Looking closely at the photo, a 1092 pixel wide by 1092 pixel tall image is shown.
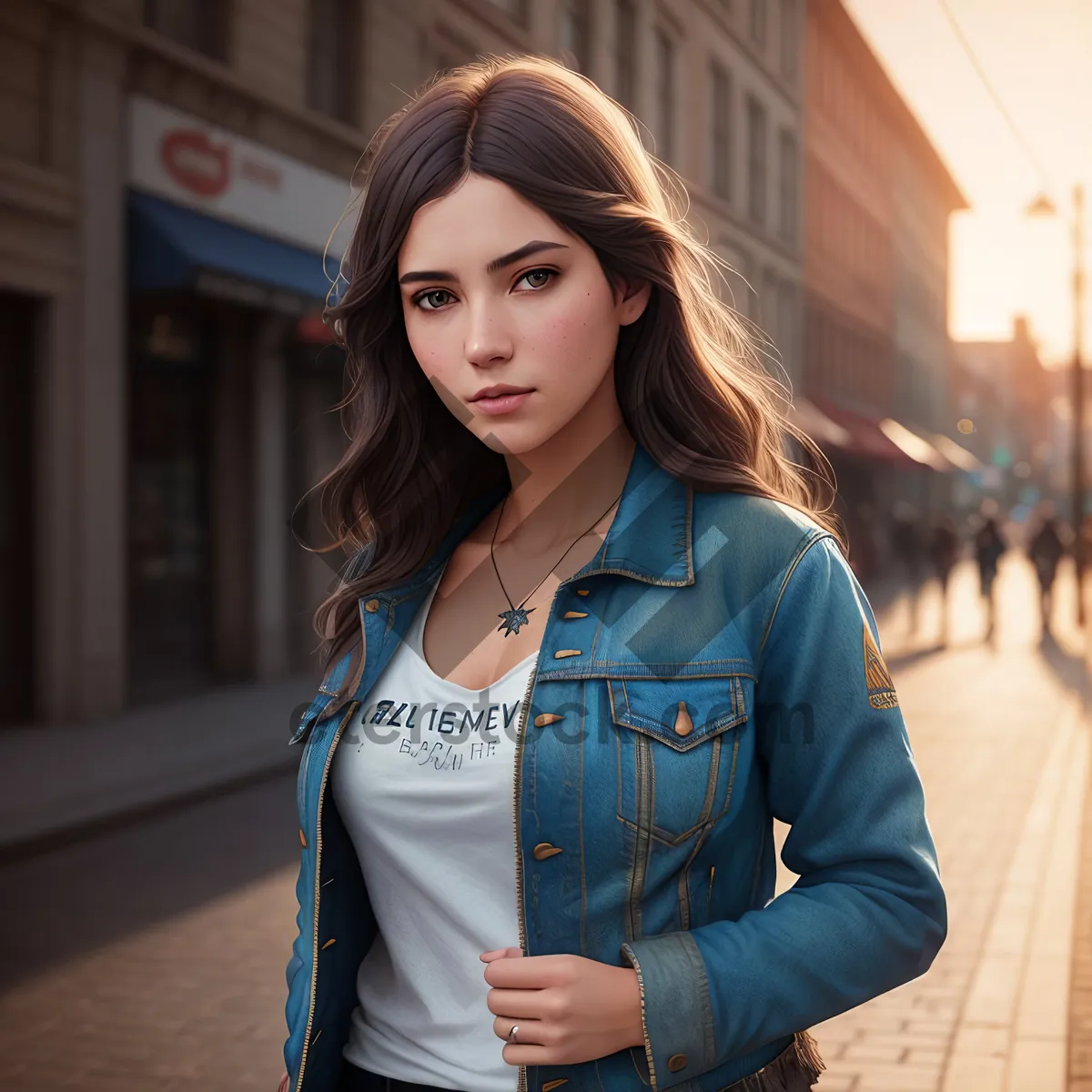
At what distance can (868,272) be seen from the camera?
136ft

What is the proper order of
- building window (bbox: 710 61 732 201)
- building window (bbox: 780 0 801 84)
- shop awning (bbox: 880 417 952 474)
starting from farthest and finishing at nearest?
1. shop awning (bbox: 880 417 952 474)
2. building window (bbox: 780 0 801 84)
3. building window (bbox: 710 61 732 201)

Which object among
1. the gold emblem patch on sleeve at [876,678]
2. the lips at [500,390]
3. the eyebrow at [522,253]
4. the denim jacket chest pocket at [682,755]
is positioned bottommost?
the denim jacket chest pocket at [682,755]

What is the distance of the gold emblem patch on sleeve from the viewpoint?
1528 mm

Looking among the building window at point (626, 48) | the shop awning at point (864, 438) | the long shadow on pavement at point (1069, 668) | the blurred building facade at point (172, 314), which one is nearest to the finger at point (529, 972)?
the blurred building facade at point (172, 314)

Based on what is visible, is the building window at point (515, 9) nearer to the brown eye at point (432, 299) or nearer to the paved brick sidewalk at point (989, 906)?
the paved brick sidewalk at point (989, 906)

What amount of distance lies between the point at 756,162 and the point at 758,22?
2566 millimetres

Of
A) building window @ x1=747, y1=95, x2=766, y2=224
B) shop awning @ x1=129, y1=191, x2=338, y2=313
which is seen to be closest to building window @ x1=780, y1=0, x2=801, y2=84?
building window @ x1=747, y1=95, x2=766, y2=224

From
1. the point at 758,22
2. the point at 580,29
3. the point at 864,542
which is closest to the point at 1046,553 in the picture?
the point at 864,542

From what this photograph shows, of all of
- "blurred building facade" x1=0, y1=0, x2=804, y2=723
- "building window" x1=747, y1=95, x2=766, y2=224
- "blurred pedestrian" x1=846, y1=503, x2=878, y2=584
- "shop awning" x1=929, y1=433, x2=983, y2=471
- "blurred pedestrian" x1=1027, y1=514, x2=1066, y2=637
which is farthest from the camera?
"shop awning" x1=929, y1=433, x2=983, y2=471

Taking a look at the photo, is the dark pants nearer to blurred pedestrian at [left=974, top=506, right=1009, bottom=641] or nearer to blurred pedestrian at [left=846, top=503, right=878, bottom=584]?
blurred pedestrian at [left=974, top=506, right=1009, bottom=641]

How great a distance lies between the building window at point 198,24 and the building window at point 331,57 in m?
1.52

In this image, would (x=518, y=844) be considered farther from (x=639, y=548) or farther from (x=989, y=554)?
(x=989, y=554)

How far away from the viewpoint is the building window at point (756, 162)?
2727 centimetres

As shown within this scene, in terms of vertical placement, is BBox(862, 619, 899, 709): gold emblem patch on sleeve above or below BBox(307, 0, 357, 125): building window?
below
